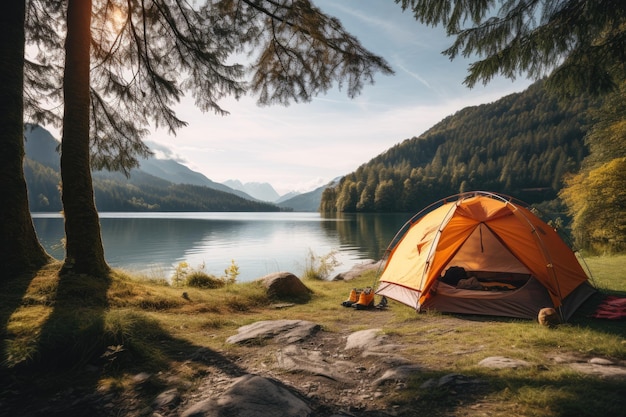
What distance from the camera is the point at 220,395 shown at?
3230 millimetres

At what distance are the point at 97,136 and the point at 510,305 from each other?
39.3 ft

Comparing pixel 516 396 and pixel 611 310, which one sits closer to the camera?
pixel 516 396

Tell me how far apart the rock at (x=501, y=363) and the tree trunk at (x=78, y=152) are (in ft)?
23.8

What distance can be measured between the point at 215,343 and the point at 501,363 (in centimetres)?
403

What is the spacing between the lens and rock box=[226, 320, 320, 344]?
5.37 metres

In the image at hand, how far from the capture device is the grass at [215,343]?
3221 millimetres

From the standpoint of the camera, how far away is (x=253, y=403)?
3.04 m

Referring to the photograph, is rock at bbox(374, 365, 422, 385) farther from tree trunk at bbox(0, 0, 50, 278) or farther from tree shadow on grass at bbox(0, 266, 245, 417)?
tree trunk at bbox(0, 0, 50, 278)

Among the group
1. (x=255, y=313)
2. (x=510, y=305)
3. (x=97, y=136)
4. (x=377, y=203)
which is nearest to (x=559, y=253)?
(x=510, y=305)

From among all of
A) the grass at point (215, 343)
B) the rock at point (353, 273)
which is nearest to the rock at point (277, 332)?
the grass at point (215, 343)

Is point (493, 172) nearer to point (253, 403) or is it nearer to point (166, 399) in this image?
point (253, 403)

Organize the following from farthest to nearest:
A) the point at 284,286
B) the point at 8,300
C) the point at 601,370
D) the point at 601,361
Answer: the point at 284,286 → the point at 8,300 → the point at 601,361 → the point at 601,370

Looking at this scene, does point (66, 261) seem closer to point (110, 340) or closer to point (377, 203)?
point (110, 340)

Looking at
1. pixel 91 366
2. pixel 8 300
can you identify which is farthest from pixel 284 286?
pixel 91 366
